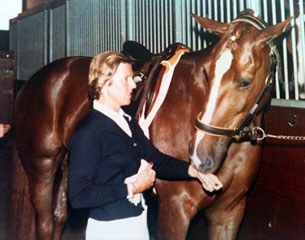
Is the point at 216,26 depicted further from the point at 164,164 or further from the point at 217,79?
the point at 164,164

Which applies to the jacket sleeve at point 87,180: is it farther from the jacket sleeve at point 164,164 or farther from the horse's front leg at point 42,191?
the horse's front leg at point 42,191

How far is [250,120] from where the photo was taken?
1.82 m

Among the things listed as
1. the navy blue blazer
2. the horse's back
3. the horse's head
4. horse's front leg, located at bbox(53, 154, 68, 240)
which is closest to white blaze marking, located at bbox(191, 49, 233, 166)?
the horse's head

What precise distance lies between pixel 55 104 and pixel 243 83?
1584 millimetres

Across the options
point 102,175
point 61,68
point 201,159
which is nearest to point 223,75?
point 201,159

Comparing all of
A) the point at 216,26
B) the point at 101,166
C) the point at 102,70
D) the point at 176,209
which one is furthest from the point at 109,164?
the point at 216,26

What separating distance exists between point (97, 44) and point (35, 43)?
4.42ft

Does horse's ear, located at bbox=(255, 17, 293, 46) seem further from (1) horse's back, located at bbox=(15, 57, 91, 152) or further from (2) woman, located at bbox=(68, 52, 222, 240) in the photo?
(1) horse's back, located at bbox=(15, 57, 91, 152)

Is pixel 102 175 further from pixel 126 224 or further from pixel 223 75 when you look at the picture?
pixel 223 75

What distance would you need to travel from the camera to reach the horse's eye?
162 centimetres

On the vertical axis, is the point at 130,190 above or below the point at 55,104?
below

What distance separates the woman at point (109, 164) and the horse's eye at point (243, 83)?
1.50ft

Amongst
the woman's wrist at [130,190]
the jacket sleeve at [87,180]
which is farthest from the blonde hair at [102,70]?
the woman's wrist at [130,190]

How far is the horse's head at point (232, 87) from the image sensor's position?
5.39ft
